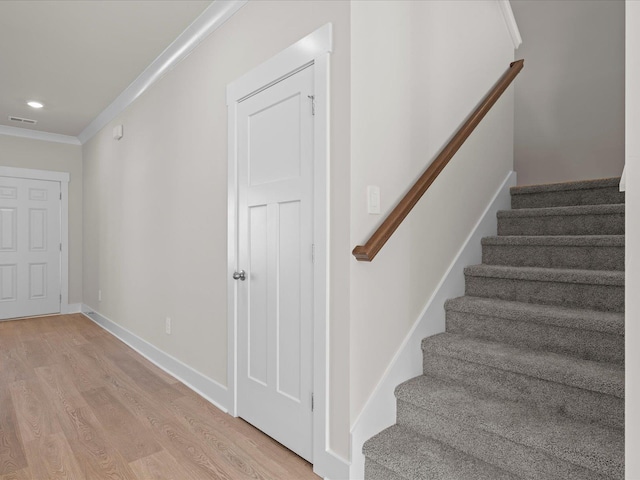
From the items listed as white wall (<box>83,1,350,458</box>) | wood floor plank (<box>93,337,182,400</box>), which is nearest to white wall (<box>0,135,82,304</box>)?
white wall (<box>83,1,350,458</box>)

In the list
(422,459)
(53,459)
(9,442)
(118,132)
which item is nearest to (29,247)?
(118,132)

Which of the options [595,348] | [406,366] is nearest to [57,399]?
[406,366]

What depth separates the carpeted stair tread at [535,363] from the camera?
154cm

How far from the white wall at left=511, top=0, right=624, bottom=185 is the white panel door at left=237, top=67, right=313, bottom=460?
280cm

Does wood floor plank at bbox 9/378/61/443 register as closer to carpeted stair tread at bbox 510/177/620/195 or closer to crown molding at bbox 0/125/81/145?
carpeted stair tread at bbox 510/177/620/195

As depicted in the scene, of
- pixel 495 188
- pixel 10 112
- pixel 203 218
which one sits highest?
pixel 10 112

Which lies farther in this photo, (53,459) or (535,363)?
(53,459)

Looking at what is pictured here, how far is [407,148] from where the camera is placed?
2035 millimetres

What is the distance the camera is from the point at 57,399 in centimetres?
271

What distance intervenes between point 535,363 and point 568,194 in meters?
1.64

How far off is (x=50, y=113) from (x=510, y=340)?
5389mm

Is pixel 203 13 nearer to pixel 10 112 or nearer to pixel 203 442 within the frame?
pixel 203 442

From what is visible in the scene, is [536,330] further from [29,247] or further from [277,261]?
[29,247]

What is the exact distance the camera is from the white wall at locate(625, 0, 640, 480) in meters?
0.89
